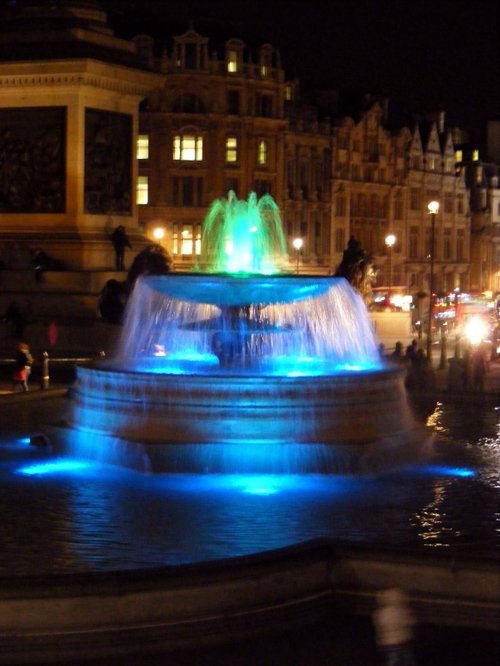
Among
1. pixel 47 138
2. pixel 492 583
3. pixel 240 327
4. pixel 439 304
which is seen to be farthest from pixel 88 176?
pixel 439 304

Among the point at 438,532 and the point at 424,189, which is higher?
the point at 424,189

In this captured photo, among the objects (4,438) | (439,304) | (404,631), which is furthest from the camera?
(439,304)

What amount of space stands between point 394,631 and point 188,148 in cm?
6966

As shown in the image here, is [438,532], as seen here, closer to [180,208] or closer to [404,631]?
[404,631]

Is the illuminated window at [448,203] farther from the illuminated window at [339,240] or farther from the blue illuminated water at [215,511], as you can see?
the blue illuminated water at [215,511]

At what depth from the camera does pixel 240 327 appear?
1928 cm

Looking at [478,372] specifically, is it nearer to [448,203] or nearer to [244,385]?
[244,385]

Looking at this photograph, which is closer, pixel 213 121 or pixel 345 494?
pixel 345 494

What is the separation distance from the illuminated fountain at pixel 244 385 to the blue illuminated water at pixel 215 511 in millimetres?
327

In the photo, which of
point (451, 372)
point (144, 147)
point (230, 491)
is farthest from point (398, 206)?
point (230, 491)

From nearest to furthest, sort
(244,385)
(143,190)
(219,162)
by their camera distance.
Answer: (244,385) → (143,190) → (219,162)

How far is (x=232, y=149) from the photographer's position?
79.8m

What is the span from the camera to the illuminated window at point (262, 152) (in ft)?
266

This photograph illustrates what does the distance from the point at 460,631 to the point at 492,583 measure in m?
0.41
